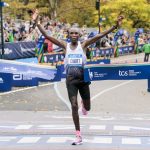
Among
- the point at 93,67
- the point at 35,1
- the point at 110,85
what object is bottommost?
the point at 110,85

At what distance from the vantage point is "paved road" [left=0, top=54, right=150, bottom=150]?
8.70 metres

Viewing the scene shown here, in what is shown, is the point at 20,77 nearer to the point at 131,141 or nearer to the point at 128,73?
the point at 128,73

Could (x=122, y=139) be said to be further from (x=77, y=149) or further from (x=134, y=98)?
(x=134, y=98)

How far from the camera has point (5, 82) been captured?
64.5 ft

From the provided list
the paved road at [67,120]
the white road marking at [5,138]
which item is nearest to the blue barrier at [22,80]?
the paved road at [67,120]

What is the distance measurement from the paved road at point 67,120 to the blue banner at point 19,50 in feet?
35.2

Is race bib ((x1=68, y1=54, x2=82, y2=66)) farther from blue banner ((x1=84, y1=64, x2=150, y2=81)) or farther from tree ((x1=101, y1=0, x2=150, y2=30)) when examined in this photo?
tree ((x1=101, y1=0, x2=150, y2=30))

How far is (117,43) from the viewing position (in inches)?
1789

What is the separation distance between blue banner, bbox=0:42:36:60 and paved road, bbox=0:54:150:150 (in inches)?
422

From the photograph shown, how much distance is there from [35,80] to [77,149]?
13987mm

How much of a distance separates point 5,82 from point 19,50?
1359 cm

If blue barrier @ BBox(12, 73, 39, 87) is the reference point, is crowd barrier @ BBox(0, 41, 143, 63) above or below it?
above

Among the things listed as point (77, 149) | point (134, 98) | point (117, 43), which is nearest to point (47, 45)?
point (117, 43)

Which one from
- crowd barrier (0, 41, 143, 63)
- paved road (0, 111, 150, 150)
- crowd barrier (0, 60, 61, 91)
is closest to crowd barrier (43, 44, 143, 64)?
crowd barrier (0, 41, 143, 63)
